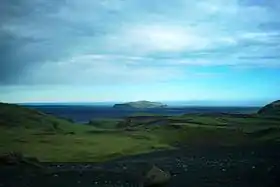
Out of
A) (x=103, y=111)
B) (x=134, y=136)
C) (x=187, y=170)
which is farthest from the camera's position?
(x=134, y=136)

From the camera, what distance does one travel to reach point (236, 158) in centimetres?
1126

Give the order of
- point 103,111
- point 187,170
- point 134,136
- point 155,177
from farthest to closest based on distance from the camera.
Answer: point 134,136
point 103,111
point 187,170
point 155,177

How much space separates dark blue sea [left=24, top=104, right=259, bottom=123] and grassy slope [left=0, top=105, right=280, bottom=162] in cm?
17

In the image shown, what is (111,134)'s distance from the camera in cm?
1177

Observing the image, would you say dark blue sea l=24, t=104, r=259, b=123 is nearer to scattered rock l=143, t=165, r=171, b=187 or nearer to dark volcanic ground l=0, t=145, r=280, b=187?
dark volcanic ground l=0, t=145, r=280, b=187

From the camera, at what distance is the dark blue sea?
11477mm

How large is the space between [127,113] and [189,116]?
1.59m

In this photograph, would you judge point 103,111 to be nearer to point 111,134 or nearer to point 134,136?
point 111,134

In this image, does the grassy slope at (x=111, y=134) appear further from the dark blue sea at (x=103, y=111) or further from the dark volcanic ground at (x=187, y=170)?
the dark volcanic ground at (x=187, y=170)

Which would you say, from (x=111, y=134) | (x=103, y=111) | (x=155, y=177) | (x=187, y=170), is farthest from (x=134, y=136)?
(x=155, y=177)

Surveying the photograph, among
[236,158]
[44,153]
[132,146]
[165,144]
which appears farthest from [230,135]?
[44,153]

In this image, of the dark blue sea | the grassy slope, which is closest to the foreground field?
the grassy slope

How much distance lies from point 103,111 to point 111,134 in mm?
622

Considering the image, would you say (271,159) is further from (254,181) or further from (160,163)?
(160,163)
